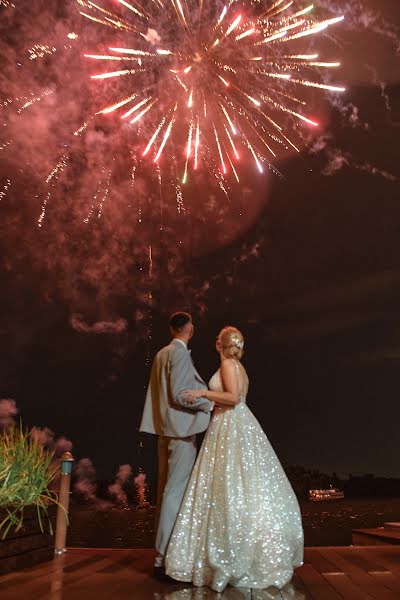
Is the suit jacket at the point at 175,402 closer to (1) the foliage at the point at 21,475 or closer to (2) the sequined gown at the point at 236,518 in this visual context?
(2) the sequined gown at the point at 236,518

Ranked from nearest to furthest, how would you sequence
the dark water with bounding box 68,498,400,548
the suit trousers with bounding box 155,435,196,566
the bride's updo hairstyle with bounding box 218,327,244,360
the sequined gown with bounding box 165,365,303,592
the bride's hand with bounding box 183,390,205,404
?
the sequined gown with bounding box 165,365,303,592 < the suit trousers with bounding box 155,435,196,566 < the bride's hand with bounding box 183,390,205,404 < the bride's updo hairstyle with bounding box 218,327,244,360 < the dark water with bounding box 68,498,400,548

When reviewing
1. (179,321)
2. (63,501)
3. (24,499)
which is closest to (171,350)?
(179,321)

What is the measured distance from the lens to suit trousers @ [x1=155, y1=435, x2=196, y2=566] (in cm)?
429

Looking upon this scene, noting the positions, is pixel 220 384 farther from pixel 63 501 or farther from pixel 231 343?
pixel 63 501

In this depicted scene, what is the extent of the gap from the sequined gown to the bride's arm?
13 cm

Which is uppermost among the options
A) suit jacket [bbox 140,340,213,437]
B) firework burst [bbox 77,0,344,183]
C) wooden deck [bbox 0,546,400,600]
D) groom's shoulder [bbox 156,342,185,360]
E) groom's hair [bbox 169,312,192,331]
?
firework burst [bbox 77,0,344,183]

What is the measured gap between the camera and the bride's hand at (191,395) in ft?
14.6

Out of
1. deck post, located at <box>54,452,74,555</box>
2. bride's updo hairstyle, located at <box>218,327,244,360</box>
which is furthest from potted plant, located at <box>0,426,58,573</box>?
bride's updo hairstyle, located at <box>218,327,244,360</box>

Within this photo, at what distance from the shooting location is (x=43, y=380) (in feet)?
125

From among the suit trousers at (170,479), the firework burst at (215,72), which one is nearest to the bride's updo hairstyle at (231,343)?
the suit trousers at (170,479)

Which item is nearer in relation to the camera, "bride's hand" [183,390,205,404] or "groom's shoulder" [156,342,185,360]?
"bride's hand" [183,390,205,404]

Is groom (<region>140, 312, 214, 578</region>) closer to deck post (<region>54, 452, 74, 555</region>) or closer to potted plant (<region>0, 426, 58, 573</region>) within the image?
potted plant (<region>0, 426, 58, 573</region>)

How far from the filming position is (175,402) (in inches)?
178

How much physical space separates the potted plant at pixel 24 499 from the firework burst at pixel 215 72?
5.32 metres
